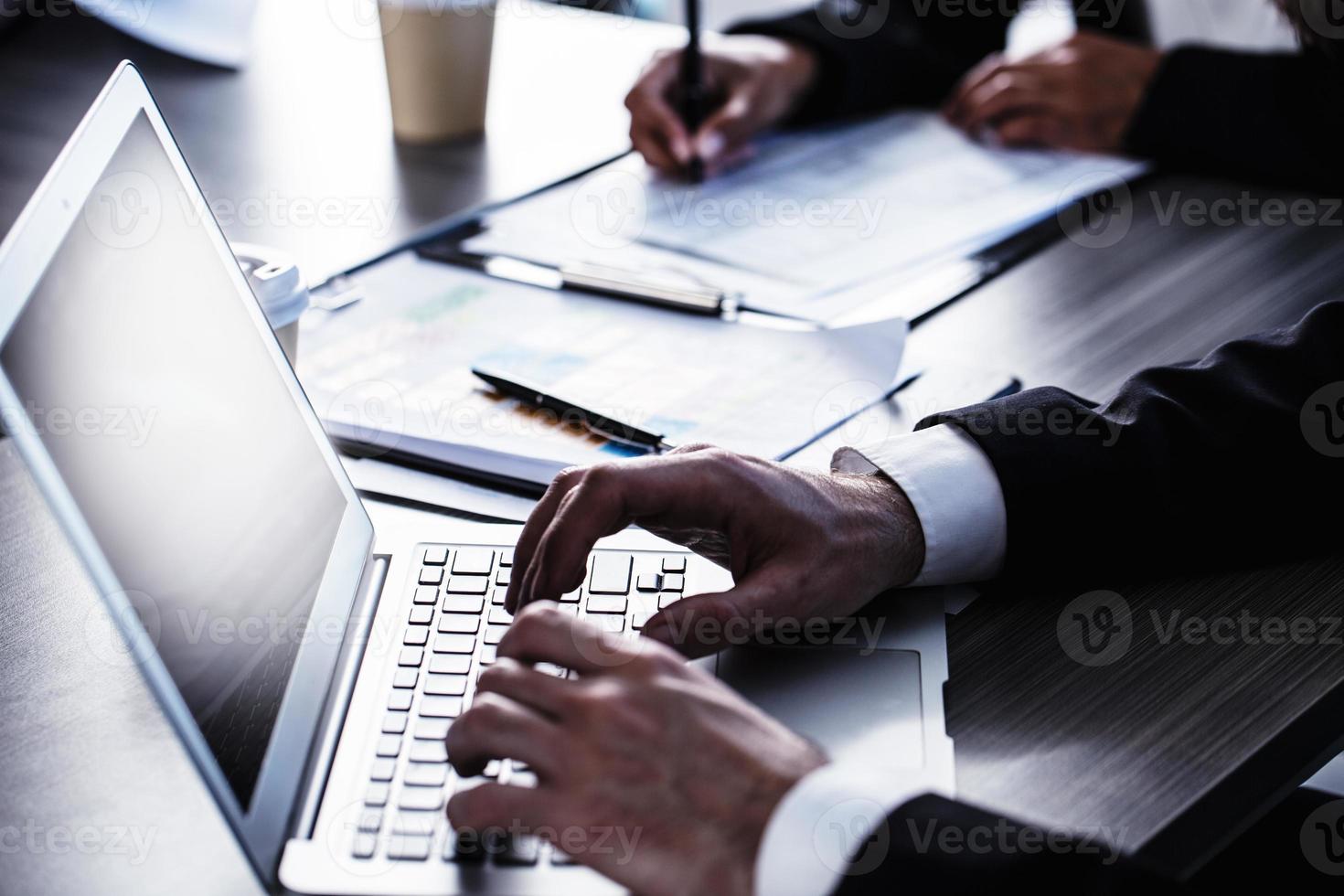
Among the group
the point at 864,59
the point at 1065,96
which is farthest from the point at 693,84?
the point at 1065,96

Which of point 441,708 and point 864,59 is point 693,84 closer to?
point 864,59

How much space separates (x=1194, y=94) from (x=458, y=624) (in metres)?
0.99

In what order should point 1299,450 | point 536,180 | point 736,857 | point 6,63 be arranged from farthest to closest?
point 6,63
point 536,180
point 1299,450
point 736,857

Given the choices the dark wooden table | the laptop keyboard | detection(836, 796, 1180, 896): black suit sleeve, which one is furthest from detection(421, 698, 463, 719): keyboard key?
detection(836, 796, 1180, 896): black suit sleeve

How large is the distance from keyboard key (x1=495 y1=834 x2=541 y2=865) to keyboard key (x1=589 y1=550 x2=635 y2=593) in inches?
6.8

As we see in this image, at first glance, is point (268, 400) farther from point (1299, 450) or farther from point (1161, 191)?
point (1161, 191)

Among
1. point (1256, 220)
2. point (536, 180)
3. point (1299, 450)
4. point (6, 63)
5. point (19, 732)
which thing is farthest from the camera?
point (6, 63)

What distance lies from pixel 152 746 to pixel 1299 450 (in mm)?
642

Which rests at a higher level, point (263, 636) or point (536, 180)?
point (263, 636)

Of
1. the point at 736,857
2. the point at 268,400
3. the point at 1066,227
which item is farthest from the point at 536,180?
the point at 736,857

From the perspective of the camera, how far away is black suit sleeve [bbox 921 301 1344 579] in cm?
70

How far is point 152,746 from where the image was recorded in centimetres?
60

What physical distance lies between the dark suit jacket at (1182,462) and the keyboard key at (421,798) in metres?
0.33

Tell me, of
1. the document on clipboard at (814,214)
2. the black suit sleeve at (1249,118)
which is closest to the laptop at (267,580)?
the document on clipboard at (814,214)
